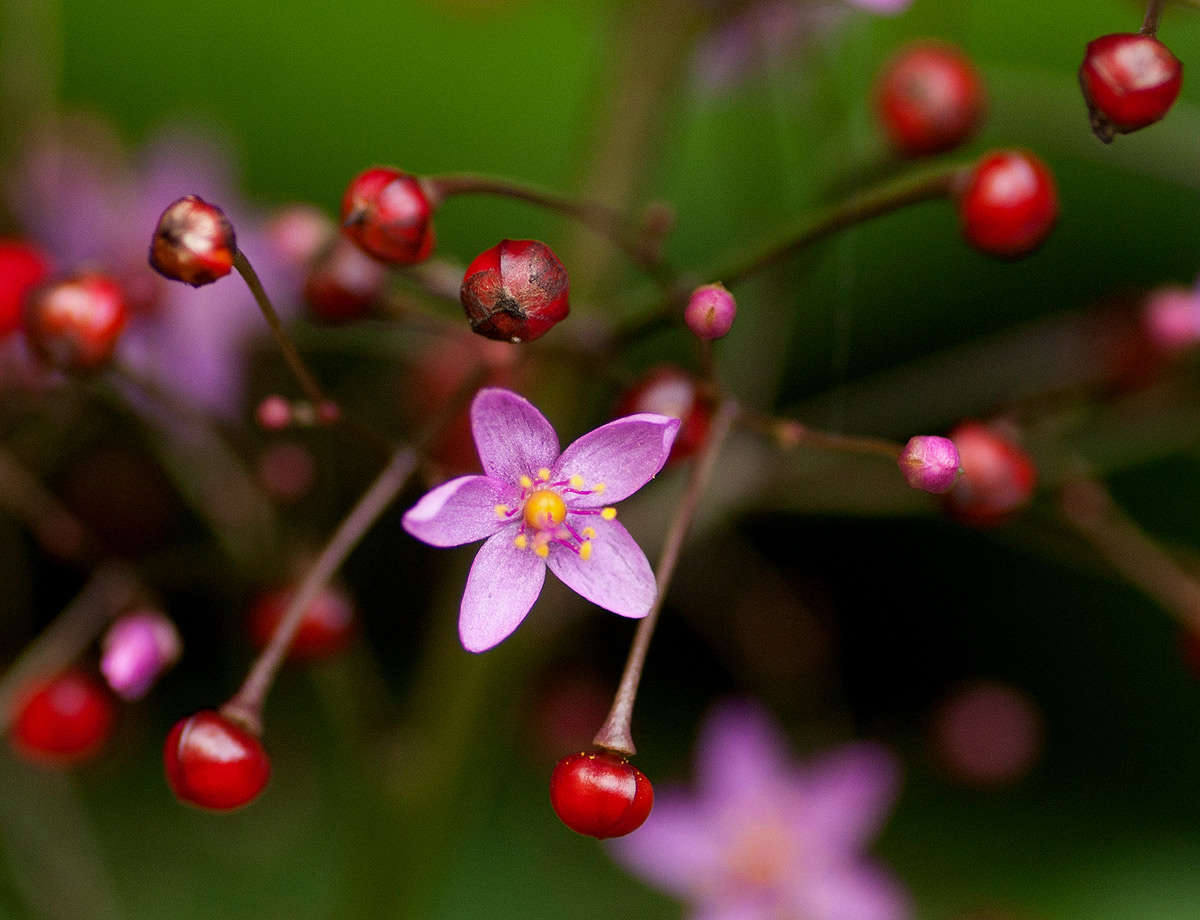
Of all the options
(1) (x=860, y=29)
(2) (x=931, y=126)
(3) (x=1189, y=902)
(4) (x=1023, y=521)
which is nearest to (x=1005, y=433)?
(2) (x=931, y=126)

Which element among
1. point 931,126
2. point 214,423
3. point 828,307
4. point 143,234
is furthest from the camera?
point 828,307

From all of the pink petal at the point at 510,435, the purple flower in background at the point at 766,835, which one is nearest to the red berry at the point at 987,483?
the pink petal at the point at 510,435

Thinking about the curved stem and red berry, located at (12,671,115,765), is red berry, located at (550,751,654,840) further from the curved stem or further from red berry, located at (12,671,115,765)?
red berry, located at (12,671,115,765)

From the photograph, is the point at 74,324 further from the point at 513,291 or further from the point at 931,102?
the point at 931,102

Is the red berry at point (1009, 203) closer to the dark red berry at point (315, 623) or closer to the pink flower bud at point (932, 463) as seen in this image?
the pink flower bud at point (932, 463)

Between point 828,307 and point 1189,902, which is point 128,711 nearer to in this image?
point 828,307

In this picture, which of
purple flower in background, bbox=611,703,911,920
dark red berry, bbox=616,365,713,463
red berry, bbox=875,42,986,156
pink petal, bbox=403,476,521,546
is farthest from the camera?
purple flower in background, bbox=611,703,911,920

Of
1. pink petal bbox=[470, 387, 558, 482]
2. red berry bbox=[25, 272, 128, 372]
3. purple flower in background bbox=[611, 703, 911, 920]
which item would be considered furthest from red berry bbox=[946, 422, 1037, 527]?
purple flower in background bbox=[611, 703, 911, 920]
